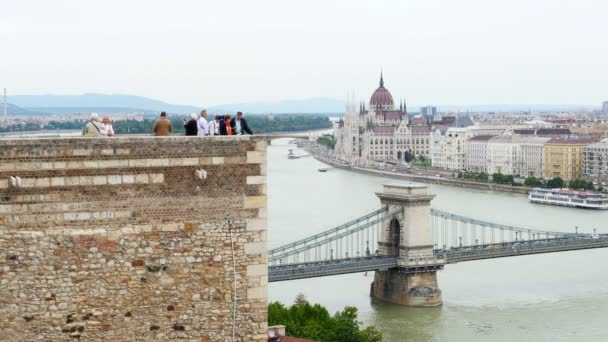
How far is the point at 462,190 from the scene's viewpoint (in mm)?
47094

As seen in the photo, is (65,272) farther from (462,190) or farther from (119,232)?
(462,190)

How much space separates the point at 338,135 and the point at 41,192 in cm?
8185

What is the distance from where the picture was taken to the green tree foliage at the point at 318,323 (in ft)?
42.0

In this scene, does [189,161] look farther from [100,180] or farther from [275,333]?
[275,333]

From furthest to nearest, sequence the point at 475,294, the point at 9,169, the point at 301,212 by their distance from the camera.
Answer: the point at 301,212 → the point at 475,294 → the point at 9,169

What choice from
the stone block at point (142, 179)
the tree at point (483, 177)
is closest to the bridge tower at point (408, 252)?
the stone block at point (142, 179)

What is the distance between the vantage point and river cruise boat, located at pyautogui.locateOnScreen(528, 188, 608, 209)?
3772 centimetres

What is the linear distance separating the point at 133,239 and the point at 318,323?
947cm

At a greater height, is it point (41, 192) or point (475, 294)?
point (41, 192)

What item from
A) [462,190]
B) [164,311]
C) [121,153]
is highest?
[121,153]

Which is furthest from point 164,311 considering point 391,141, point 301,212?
point 391,141

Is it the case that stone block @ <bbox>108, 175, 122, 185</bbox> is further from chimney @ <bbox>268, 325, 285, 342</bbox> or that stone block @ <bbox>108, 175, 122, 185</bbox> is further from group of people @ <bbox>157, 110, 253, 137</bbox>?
chimney @ <bbox>268, 325, 285, 342</bbox>

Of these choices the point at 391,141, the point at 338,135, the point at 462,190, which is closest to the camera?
the point at 462,190

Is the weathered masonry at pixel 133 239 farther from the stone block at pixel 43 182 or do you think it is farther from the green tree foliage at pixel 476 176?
the green tree foliage at pixel 476 176
